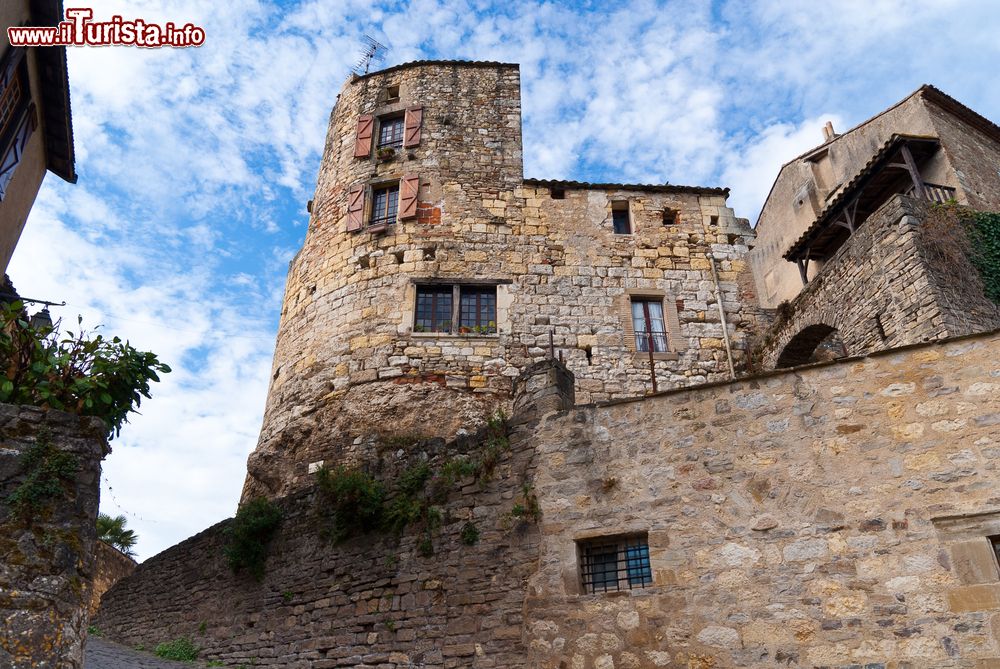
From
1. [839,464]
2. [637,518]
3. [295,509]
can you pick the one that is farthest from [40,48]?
[839,464]

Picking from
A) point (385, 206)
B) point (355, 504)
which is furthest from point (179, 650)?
point (385, 206)

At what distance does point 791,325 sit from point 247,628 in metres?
10.3

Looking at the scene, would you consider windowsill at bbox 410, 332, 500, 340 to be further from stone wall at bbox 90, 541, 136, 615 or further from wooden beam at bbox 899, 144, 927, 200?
stone wall at bbox 90, 541, 136, 615

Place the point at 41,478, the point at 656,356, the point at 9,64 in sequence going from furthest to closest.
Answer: the point at 656,356 → the point at 9,64 → the point at 41,478

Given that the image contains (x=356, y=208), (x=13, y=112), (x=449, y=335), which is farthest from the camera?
(x=356, y=208)

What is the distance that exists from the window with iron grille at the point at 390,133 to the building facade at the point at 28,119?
6.15m

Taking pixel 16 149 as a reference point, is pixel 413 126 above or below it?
above

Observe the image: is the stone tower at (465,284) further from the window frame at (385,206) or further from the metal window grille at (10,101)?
the metal window grille at (10,101)

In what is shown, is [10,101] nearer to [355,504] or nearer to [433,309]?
[433,309]

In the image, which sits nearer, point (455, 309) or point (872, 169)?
point (872, 169)

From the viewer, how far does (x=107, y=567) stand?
16.8 metres

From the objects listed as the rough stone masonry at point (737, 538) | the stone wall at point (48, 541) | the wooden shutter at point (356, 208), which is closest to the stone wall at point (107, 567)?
the wooden shutter at point (356, 208)

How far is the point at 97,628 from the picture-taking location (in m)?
12.7

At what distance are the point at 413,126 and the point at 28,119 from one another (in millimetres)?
7352
